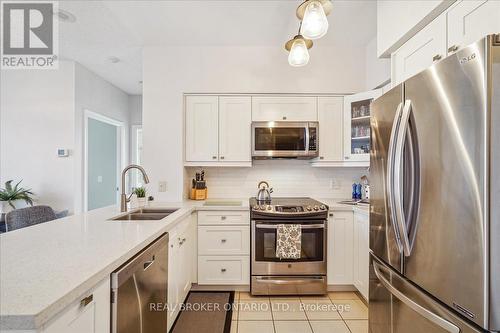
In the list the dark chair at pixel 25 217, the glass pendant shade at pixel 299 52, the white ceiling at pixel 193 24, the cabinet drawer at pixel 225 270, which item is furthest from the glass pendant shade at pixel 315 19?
the dark chair at pixel 25 217

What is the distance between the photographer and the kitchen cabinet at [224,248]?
261 cm

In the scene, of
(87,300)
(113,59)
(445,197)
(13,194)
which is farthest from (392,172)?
(13,194)

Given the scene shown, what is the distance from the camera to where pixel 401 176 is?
1.17 m

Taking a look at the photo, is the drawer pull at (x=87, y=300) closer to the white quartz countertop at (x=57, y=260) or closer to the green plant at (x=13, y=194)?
the white quartz countertop at (x=57, y=260)

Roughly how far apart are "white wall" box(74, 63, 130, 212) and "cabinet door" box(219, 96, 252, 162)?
7.34ft

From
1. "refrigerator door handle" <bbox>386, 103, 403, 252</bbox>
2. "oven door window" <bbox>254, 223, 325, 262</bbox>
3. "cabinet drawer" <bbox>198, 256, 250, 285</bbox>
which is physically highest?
"refrigerator door handle" <bbox>386, 103, 403, 252</bbox>

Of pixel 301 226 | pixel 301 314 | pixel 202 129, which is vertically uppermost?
pixel 202 129

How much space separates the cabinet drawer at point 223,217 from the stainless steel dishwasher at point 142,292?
0.91m

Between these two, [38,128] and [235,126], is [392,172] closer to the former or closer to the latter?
[235,126]

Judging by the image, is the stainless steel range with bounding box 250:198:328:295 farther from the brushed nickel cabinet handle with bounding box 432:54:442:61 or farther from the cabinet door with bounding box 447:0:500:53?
the cabinet door with bounding box 447:0:500:53

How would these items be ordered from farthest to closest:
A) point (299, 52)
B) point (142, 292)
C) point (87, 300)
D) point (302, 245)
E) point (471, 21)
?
point (302, 245) < point (299, 52) < point (142, 292) < point (471, 21) < point (87, 300)

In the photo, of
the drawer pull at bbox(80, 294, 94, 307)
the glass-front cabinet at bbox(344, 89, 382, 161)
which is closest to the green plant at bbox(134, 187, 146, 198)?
the drawer pull at bbox(80, 294, 94, 307)

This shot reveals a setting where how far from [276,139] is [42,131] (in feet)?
10.9

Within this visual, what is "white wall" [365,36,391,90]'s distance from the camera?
257 centimetres
